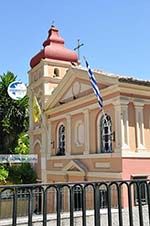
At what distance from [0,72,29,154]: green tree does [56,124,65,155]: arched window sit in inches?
286

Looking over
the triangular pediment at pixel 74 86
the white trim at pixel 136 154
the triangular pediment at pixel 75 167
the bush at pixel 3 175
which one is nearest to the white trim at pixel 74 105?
the triangular pediment at pixel 74 86

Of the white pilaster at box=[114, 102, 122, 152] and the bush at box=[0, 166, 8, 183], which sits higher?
the white pilaster at box=[114, 102, 122, 152]

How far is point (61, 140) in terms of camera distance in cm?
1936

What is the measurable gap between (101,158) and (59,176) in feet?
13.3

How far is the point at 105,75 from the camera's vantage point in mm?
15023

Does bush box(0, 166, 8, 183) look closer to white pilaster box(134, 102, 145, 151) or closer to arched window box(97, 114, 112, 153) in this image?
arched window box(97, 114, 112, 153)

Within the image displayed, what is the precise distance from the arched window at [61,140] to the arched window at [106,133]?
12.8 feet

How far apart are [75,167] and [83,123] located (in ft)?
7.43

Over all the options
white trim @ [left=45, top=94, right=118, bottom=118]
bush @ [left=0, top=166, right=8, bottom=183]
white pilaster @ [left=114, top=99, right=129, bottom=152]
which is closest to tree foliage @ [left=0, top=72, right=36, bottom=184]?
bush @ [left=0, top=166, right=8, bottom=183]

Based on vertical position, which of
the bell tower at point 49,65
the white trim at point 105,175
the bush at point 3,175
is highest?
the bell tower at point 49,65

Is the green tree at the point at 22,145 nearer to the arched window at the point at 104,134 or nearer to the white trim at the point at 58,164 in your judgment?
the white trim at the point at 58,164

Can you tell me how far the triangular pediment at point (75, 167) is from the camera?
53.0 feet

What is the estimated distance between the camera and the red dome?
21511 mm

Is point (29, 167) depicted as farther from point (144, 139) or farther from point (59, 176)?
point (144, 139)
